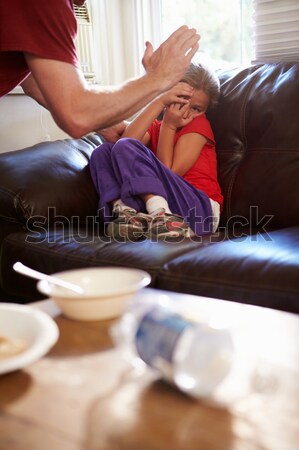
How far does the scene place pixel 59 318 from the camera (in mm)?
876

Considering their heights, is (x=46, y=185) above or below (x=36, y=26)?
below

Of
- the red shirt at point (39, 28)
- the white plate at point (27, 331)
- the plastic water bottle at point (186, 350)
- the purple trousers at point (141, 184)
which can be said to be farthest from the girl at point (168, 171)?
the plastic water bottle at point (186, 350)

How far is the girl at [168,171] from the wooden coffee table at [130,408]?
3.42 ft

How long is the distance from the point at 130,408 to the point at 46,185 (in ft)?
4.62

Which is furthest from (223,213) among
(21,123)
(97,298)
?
(97,298)

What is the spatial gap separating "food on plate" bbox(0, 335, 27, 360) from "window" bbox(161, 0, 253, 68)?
2160mm

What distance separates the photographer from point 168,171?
1.92m

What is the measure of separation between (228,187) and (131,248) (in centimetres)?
65

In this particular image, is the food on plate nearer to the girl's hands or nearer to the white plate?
the white plate

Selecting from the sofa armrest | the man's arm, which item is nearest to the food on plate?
the man's arm

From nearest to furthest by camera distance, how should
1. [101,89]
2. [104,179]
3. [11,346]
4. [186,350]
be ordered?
[186,350] → [11,346] → [101,89] → [104,179]

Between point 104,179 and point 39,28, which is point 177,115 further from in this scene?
point 39,28

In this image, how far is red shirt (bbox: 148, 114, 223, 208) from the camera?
205cm

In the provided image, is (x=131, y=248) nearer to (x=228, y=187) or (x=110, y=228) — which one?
(x=110, y=228)
